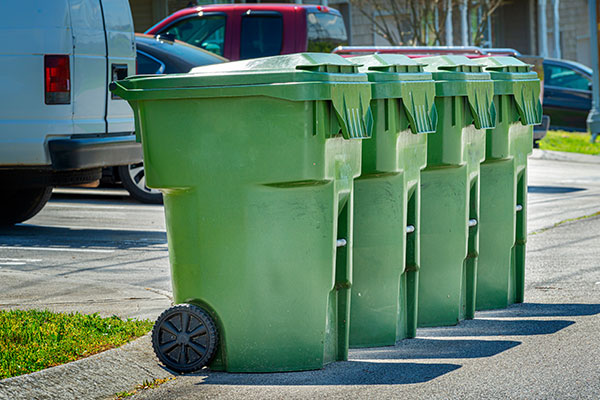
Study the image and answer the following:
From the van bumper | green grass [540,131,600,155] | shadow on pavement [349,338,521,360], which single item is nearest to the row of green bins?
shadow on pavement [349,338,521,360]

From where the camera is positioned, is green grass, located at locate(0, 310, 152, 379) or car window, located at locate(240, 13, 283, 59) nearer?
green grass, located at locate(0, 310, 152, 379)

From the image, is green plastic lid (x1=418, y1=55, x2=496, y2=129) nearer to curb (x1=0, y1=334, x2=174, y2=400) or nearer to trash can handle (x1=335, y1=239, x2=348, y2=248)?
trash can handle (x1=335, y1=239, x2=348, y2=248)

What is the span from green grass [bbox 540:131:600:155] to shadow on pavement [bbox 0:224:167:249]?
36.5 ft

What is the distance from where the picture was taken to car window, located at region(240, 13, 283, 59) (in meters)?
14.1

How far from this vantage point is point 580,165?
17.9 metres

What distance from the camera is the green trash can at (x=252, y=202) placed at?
17.3 feet

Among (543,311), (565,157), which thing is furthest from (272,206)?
(565,157)

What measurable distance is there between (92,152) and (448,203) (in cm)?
362

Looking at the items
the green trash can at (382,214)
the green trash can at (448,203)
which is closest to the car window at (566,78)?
the green trash can at (448,203)

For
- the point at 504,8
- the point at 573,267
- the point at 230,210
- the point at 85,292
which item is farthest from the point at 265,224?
the point at 504,8

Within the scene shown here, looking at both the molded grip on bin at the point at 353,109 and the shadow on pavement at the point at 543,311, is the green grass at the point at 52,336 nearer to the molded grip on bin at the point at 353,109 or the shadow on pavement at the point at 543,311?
the molded grip on bin at the point at 353,109

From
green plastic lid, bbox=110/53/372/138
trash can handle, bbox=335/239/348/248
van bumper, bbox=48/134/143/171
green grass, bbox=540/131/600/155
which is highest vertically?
green plastic lid, bbox=110/53/372/138

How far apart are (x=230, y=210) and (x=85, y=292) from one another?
2052mm

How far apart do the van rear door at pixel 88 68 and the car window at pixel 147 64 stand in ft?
7.33
